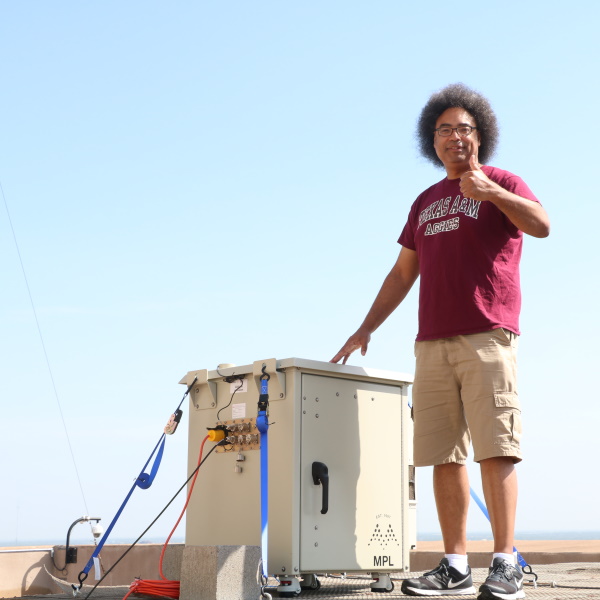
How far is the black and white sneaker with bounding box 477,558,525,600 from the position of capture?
2904 millimetres

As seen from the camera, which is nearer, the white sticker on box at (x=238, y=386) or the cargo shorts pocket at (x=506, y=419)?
the cargo shorts pocket at (x=506, y=419)

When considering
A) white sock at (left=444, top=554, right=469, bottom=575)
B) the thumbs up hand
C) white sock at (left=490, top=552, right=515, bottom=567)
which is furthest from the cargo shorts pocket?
the thumbs up hand

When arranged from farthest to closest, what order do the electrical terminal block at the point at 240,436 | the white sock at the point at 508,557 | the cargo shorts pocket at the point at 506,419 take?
the electrical terminal block at the point at 240,436 → the cargo shorts pocket at the point at 506,419 → the white sock at the point at 508,557

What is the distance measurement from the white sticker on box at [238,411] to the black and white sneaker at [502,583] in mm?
1231

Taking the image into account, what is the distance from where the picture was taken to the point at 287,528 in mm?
3439

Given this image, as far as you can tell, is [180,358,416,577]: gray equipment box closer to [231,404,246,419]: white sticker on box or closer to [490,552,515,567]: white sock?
[231,404,246,419]: white sticker on box

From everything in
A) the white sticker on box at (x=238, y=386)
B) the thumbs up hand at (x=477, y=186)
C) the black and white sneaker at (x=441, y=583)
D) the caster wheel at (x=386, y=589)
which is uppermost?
the thumbs up hand at (x=477, y=186)

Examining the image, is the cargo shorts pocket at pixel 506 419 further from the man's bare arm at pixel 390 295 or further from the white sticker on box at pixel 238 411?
the white sticker on box at pixel 238 411

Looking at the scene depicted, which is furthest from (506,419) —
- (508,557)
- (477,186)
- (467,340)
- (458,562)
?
(477,186)

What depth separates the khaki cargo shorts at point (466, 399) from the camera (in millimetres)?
3246

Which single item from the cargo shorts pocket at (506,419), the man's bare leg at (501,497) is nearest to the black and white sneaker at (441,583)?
the man's bare leg at (501,497)

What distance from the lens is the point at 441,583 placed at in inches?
128

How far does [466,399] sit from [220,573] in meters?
1.15

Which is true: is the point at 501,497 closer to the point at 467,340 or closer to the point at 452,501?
the point at 452,501
